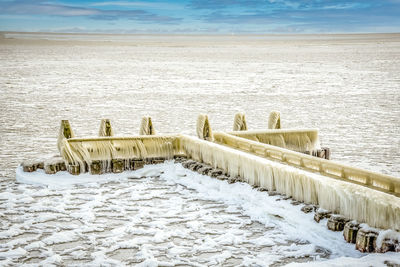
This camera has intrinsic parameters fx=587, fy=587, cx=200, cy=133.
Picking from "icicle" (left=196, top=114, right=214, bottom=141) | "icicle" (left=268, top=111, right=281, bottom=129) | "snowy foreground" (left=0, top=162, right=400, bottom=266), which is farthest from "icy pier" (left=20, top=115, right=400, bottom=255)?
"icicle" (left=268, top=111, right=281, bottom=129)

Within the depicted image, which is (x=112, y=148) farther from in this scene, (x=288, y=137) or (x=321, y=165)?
(x=321, y=165)

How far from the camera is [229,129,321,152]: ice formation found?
25.9 feet

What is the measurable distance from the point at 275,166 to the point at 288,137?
2116 millimetres

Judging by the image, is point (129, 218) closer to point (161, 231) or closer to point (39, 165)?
point (161, 231)

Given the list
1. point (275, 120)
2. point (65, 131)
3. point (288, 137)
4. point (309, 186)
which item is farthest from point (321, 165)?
point (65, 131)

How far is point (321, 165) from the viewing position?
236 inches

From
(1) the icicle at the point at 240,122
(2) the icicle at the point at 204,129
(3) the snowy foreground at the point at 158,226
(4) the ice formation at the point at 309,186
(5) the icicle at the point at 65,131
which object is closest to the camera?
(4) the ice formation at the point at 309,186

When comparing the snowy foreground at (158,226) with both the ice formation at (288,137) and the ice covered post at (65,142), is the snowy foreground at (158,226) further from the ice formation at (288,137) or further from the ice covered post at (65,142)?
the ice formation at (288,137)

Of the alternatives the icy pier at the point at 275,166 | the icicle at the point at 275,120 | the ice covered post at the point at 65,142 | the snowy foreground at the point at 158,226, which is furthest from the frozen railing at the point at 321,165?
the ice covered post at the point at 65,142

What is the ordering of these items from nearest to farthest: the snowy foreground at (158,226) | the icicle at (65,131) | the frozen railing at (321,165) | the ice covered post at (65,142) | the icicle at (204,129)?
the snowy foreground at (158,226) < the frozen railing at (321,165) < the ice covered post at (65,142) < the icicle at (65,131) < the icicle at (204,129)

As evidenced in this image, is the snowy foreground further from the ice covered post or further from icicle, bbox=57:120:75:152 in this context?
icicle, bbox=57:120:75:152

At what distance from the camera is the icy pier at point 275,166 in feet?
15.5

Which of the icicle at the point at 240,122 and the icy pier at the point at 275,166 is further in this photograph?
the icicle at the point at 240,122

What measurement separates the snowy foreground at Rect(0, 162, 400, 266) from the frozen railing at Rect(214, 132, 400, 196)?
587 mm
